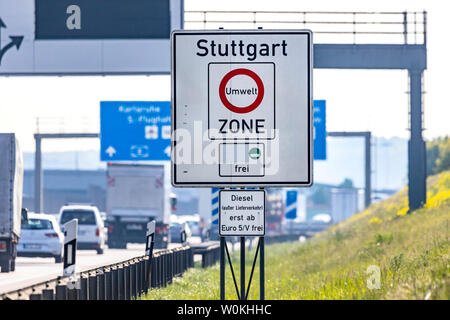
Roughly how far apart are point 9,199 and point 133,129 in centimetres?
1429

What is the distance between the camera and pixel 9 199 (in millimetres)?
25484

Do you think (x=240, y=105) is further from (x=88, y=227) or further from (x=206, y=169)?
(x=88, y=227)

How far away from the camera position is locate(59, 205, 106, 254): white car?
37.8m

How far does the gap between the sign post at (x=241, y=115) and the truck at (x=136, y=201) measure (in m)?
33.8

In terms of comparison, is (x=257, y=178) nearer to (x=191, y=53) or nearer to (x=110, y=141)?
(x=191, y=53)

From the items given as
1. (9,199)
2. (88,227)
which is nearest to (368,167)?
(88,227)

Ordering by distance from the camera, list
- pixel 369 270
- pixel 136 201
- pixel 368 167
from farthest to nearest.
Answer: pixel 368 167 → pixel 136 201 → pixel 369 270

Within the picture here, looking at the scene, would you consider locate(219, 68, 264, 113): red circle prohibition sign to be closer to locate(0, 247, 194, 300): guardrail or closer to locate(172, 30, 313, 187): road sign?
locate(172, 30, 313, 187): road sign

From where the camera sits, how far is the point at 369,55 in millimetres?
29703

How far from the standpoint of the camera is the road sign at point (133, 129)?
3938cm

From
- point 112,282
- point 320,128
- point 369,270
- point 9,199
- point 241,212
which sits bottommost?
point 369,270

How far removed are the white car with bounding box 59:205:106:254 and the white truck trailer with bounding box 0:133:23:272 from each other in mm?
11322

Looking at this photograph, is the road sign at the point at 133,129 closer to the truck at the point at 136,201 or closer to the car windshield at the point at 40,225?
the truck at the point at 136,201
